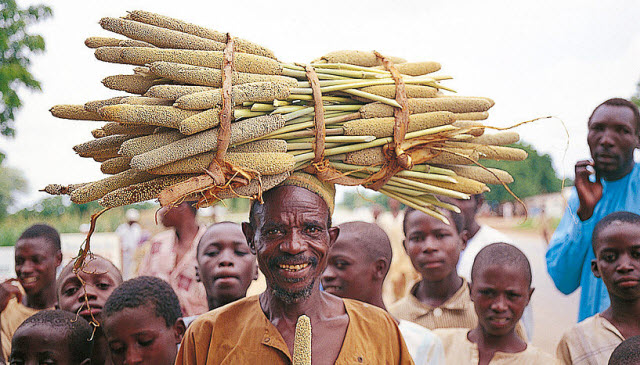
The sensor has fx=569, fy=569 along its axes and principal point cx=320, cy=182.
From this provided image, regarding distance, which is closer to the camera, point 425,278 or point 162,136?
point 162,136

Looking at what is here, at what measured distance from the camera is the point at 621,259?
115 inches

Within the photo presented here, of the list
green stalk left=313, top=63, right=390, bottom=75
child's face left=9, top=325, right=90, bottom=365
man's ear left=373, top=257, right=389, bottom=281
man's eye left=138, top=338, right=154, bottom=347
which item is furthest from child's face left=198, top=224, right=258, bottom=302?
green stalk left=313, top=63, right=390, bottom=75

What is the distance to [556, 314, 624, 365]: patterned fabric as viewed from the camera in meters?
2.88

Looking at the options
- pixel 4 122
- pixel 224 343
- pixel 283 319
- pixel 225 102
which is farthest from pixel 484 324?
pixel 4 122

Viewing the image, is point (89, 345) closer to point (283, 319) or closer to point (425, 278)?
point (283, 319)

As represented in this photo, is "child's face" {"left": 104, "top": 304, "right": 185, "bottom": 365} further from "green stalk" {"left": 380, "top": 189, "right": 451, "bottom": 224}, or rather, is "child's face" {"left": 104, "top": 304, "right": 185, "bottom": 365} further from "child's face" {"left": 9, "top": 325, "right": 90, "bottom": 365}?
"green stalk" {"left": 380, "top": 189, "right": 451, "bottom": 224}

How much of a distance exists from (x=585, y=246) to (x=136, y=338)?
2.68 m

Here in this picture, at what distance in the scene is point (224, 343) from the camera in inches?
87.9

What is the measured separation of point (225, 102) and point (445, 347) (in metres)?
2.02

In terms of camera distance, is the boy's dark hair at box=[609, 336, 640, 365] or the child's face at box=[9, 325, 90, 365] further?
the child's face at box=[9, 325, 90, 365]

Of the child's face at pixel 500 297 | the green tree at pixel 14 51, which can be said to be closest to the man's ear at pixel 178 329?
the child's face at pixel 500 297

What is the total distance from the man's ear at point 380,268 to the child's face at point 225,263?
2.60ft

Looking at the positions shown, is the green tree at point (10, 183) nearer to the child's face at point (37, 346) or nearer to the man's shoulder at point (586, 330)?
the child's face at point (37, 346)

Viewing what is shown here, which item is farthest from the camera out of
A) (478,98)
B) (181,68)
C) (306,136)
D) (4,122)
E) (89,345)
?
(4,122)
